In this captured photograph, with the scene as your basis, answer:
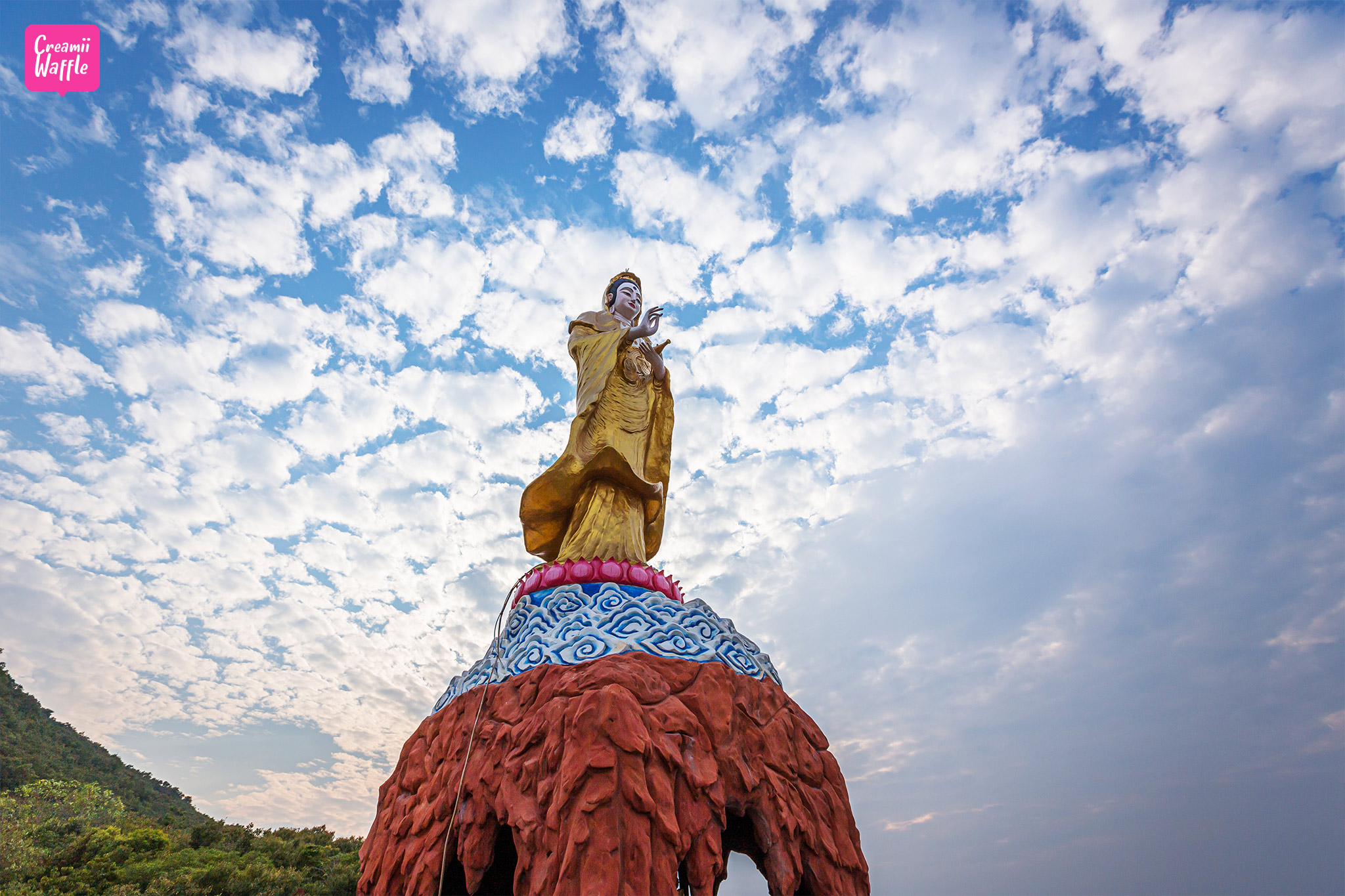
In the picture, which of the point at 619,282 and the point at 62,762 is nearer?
the point at 619,282

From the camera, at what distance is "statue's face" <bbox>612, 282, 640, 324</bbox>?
7.64 metres

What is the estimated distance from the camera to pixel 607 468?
6.31 metres

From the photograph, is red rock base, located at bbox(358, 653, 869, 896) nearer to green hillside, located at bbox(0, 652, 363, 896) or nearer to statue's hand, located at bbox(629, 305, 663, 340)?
statue's hand, located at bbox(629, 305, 663, 340)

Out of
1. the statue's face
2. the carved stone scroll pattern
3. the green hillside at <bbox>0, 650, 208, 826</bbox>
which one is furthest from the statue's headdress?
the green hillside at <bbox>0, 650, 208, 826</bbox>

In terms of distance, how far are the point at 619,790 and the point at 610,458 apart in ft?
9.74

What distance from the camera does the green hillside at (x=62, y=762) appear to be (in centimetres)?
1833

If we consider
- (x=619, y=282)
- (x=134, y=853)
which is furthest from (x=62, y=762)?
(x=619, y=282)

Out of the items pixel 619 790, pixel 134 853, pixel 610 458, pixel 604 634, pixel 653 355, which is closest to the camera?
pixel 619 790

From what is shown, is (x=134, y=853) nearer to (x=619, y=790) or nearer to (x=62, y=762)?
(x=619, y=790)

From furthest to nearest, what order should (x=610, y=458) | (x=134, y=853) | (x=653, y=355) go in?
1. (x=134, y=853)
2. (x=653, y=355)
3. (x=610, y=458)

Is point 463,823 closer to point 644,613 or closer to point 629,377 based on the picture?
point 644,613

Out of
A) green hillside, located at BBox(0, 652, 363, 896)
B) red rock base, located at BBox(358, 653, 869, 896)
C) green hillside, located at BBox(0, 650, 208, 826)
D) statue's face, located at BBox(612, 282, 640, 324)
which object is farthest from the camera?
green hillside, located at BBox(0, 650, 208, 826)

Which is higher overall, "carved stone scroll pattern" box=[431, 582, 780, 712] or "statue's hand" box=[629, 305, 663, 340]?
"statue's hand" box=[629, 305, 663, 340]

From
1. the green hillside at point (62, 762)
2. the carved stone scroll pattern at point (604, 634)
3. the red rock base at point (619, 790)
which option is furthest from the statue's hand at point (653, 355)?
the green hillside at point (62, 762)
